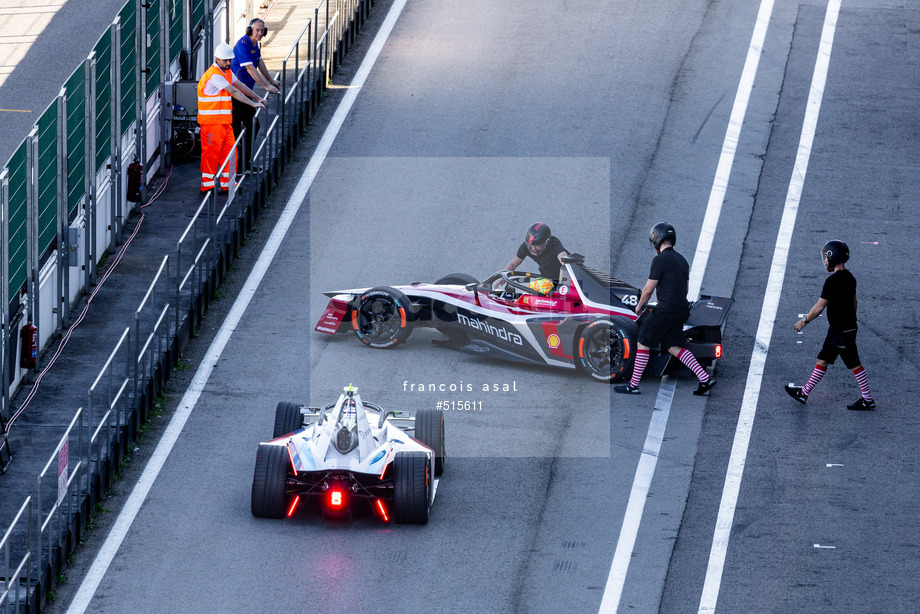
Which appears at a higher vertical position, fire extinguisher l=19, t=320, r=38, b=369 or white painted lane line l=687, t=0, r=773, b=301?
white painted lane line l=687, t=0, r=773, b=301

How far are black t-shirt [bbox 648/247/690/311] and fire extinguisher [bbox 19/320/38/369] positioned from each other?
703 cm

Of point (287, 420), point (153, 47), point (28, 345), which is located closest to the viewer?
point (287, 420)

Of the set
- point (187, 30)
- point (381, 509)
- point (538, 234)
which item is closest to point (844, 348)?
point (538, 234)

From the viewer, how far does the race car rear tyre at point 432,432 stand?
627 inches

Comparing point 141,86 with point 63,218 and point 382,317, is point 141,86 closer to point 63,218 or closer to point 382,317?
point 63,218

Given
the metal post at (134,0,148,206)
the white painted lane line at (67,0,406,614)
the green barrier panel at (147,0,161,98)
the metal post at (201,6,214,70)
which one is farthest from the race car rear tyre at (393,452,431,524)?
the metal post at (201,6,214,70)

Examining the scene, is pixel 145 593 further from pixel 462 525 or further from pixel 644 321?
pixel 644 321

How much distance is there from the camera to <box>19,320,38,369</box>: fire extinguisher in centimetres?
1777

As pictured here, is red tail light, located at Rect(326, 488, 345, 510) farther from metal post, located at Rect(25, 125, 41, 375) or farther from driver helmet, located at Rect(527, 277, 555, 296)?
metal post, located at Rect(25, 125, 41, 375)

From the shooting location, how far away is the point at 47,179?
743 inches

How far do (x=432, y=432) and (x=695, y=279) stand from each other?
6.05m

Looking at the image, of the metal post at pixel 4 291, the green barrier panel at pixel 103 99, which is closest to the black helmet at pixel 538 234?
the green barrier panel at pixel 103 99

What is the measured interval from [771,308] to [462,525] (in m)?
6.72

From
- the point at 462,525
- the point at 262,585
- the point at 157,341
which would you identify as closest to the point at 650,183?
the point at 157,341
